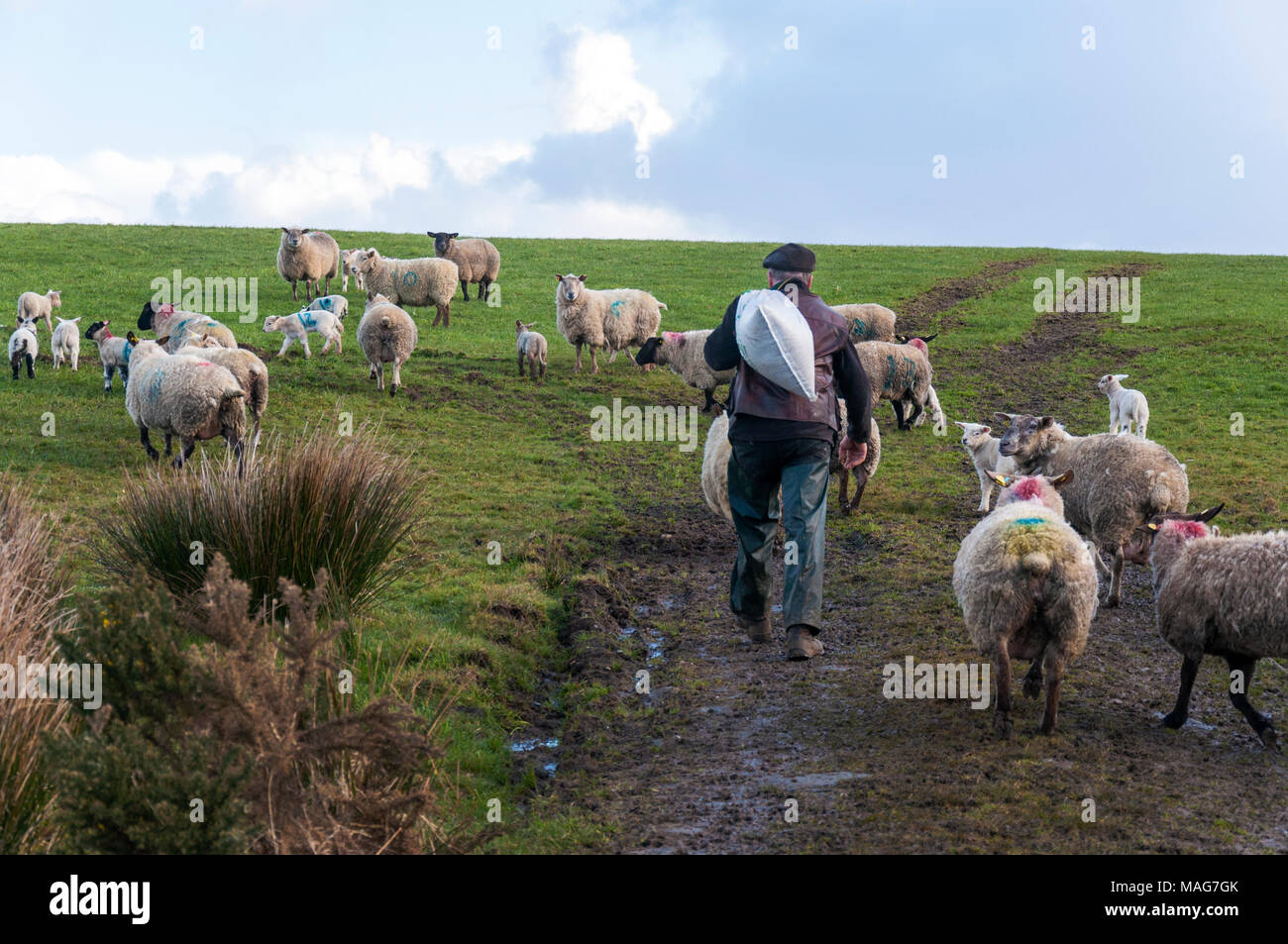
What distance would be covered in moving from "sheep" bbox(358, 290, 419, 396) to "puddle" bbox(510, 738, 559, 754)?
1288 centimetres

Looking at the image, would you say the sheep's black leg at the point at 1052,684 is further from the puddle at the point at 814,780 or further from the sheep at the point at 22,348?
the sheep at the point at 22,348

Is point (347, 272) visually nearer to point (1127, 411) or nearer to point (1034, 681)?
point (1127, 411)

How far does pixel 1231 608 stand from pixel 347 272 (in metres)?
25.4

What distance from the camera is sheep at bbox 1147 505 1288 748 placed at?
711 cm

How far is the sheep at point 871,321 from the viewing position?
23.4 m

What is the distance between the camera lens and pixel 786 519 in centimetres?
712

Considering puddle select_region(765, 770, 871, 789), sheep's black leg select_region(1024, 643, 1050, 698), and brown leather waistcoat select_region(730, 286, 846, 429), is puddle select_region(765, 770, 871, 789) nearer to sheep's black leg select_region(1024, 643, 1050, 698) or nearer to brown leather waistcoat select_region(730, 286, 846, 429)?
sheep's black leg select_region(1024, 643, 1050, 698)

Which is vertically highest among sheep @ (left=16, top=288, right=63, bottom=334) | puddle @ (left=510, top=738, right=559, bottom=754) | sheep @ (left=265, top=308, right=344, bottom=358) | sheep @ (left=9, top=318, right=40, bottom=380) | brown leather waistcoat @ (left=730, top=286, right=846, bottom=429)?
sheep @ (left=16, top=288, right=63, bottom=334)

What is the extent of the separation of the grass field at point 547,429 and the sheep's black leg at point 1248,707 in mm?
264

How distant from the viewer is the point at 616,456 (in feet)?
58.0

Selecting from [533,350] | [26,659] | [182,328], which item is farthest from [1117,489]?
[182,328]

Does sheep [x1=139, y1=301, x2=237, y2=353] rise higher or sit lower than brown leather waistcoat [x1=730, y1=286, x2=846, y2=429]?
higher

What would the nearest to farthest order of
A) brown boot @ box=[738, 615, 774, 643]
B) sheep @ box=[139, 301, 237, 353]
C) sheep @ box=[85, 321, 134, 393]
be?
brown boot @ box=[738, 615, 774, 643] → sheep @ box=[139, 301, 237, 353] → sheep @ box=[85, 321, 134, 393]

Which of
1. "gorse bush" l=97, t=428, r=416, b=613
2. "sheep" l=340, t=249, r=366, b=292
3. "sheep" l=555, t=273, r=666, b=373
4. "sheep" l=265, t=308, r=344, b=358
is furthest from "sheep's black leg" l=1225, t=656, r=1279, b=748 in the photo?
"sheep" l=340, t=249, r=366, b=292
